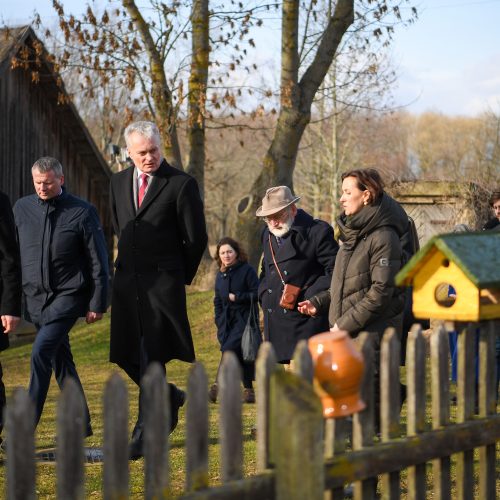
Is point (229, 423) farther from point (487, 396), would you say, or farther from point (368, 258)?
point (368, 258)

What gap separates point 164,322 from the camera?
6688mm

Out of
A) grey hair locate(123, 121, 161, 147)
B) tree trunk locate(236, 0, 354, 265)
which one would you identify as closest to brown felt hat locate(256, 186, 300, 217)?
grey hair locate(123, 121, 161, 147)

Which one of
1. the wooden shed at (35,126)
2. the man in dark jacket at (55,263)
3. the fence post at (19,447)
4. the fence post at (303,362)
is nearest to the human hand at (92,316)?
the man in dark jacket at (55,263)

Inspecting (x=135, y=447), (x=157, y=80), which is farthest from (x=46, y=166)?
(x=157, y=80)

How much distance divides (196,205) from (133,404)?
3.57 m

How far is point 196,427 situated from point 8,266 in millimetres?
4243

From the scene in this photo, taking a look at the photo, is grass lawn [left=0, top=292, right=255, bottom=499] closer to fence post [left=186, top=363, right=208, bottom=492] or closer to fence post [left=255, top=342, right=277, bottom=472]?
fence post [left=255, top=342, right=277, bottom=472]

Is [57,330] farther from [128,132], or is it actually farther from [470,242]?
[470,242]

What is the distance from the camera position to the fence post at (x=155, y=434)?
9.87 ft

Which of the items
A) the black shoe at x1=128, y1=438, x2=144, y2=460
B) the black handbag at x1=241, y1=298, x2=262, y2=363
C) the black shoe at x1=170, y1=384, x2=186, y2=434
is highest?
the black handbag at x1=241, y1=298, x2=262, y2=363

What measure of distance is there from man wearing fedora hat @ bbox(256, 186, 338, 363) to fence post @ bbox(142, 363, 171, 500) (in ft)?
13.6

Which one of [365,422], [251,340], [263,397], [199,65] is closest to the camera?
[263,397]

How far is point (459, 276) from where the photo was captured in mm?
4129

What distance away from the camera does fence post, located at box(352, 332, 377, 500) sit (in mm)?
3637
